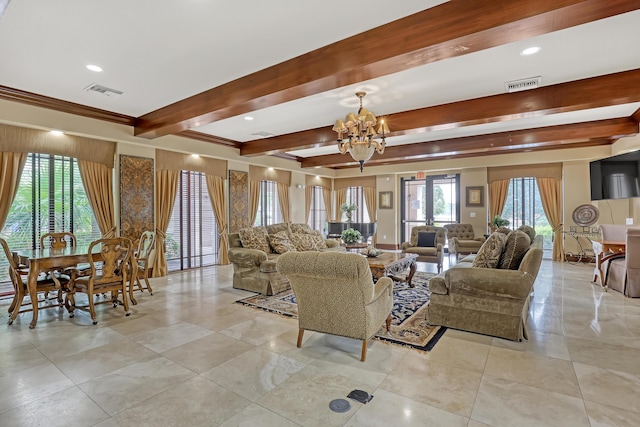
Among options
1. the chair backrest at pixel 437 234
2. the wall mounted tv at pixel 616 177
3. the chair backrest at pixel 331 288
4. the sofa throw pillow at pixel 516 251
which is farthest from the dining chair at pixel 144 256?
the wall mounted tv at pixel 616 177

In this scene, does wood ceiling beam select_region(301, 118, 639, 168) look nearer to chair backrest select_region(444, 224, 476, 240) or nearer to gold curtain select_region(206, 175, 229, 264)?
chair backrest select_region(444, 224, 476, 240)

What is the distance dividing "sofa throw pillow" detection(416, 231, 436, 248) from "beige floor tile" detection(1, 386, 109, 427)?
6092 millimetres

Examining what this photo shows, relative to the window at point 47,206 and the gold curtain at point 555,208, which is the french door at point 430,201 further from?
the window at point 47,206

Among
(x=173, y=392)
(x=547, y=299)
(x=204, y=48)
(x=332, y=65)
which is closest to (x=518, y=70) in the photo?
(x=332, y=65)

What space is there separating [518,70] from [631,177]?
4.04 m

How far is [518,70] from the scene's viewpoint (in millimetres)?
3635

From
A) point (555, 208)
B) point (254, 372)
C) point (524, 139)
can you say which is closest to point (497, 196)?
point (555, 208)

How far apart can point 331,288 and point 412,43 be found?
2.17m

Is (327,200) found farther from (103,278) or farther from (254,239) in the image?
(103,278)

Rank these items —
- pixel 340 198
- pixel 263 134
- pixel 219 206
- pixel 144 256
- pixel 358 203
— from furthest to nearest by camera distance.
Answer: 1. pixel 340 198
2. pixel 358 203
3. pixel 219 206
4. pixel 263 134
5. pixel 144 256

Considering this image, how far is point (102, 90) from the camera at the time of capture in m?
4.24

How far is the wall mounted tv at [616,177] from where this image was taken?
561 cm

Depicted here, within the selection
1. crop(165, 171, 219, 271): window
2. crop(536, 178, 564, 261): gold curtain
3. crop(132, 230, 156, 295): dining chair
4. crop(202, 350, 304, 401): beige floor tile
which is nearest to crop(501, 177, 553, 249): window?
crop(536, 178, 564, 261): gold curtain

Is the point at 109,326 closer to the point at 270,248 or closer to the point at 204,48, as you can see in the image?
the point at 270,248
